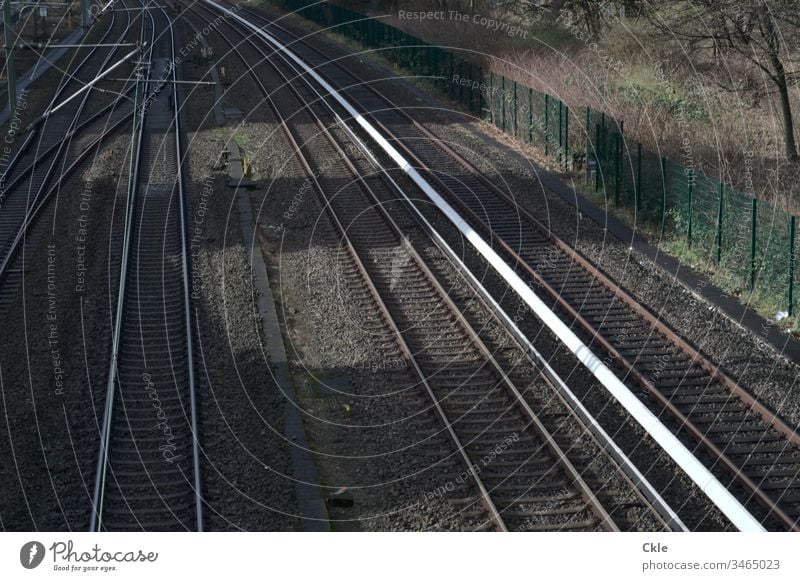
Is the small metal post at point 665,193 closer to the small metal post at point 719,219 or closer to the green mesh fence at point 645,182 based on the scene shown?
the green mesh fence at point 645,182

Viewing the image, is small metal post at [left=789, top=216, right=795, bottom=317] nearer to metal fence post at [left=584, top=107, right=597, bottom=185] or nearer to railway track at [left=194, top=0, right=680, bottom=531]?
railway track at [left=194, top=0, right=680, bottom=531]

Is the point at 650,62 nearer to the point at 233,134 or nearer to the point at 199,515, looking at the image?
the point at 233,134

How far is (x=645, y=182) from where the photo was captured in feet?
72.0

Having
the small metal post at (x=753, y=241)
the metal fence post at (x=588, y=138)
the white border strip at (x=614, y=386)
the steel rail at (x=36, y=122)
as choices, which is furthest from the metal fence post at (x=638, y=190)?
the steel rail at (x=36, y=122)

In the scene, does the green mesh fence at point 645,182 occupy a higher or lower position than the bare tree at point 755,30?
lower

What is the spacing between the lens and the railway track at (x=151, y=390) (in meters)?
10.4

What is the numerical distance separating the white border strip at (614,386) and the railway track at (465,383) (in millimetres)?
682

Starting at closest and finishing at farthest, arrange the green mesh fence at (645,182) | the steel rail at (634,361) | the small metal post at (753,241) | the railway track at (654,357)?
the steel rail at (634,361), the railway track at (654,357), the small metal post at (753,241), the green mesh fence at (645,182)

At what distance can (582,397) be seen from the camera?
1296 centimetres

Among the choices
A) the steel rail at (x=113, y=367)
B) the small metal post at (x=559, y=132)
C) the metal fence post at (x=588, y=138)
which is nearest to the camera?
the steel rail at (x=113, y=367)

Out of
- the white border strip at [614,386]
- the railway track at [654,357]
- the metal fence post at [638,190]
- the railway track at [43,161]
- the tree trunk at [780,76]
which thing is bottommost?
the railway track at [43,161]

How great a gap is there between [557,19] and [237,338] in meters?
25.5

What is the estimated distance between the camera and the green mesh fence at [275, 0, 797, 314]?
17.0 m

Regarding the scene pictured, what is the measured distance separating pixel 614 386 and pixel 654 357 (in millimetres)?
1603
